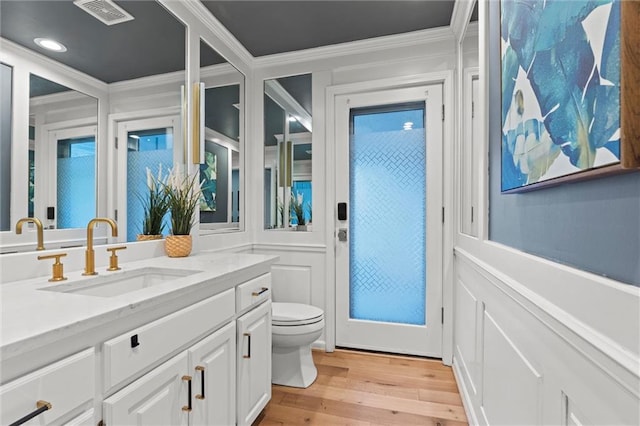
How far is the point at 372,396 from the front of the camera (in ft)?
6.41

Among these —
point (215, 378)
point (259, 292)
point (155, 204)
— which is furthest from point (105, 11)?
point (215, 378)

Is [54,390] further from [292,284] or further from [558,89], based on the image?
[292,284]

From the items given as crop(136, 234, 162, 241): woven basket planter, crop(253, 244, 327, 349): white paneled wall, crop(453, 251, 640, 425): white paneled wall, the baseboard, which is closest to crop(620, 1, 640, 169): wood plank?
crop(453, 251, 640, 425): white paneled wall

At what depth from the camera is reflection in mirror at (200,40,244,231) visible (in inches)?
87.0

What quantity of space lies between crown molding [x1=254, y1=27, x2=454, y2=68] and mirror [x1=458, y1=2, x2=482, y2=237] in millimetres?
249

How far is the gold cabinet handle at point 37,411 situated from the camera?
0.61m

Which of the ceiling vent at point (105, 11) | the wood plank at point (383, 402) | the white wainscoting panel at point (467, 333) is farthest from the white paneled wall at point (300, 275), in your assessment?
the ceiling vent at point (105, 11)

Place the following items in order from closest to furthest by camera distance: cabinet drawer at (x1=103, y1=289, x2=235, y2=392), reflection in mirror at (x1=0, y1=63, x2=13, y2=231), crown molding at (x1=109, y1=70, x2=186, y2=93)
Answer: cabinet drawer at (x1=103, y1=289, x2=235, y2=392), reflection in mirror at (x1=0, y1=63, x2=13, y2=231), crown molding at (x1=109, y1=70, x2=186, y2=93)

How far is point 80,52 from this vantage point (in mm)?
1396

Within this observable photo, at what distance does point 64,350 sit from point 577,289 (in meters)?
1.10

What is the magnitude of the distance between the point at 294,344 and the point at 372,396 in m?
0.57

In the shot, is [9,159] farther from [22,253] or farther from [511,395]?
[511,395]

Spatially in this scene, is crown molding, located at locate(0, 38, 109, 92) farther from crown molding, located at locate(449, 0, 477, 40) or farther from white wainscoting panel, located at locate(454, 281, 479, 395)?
white wainscoting panel, located at locate(454, 281, 479, 395)

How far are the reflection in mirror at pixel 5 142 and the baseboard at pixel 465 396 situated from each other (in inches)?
84.3
